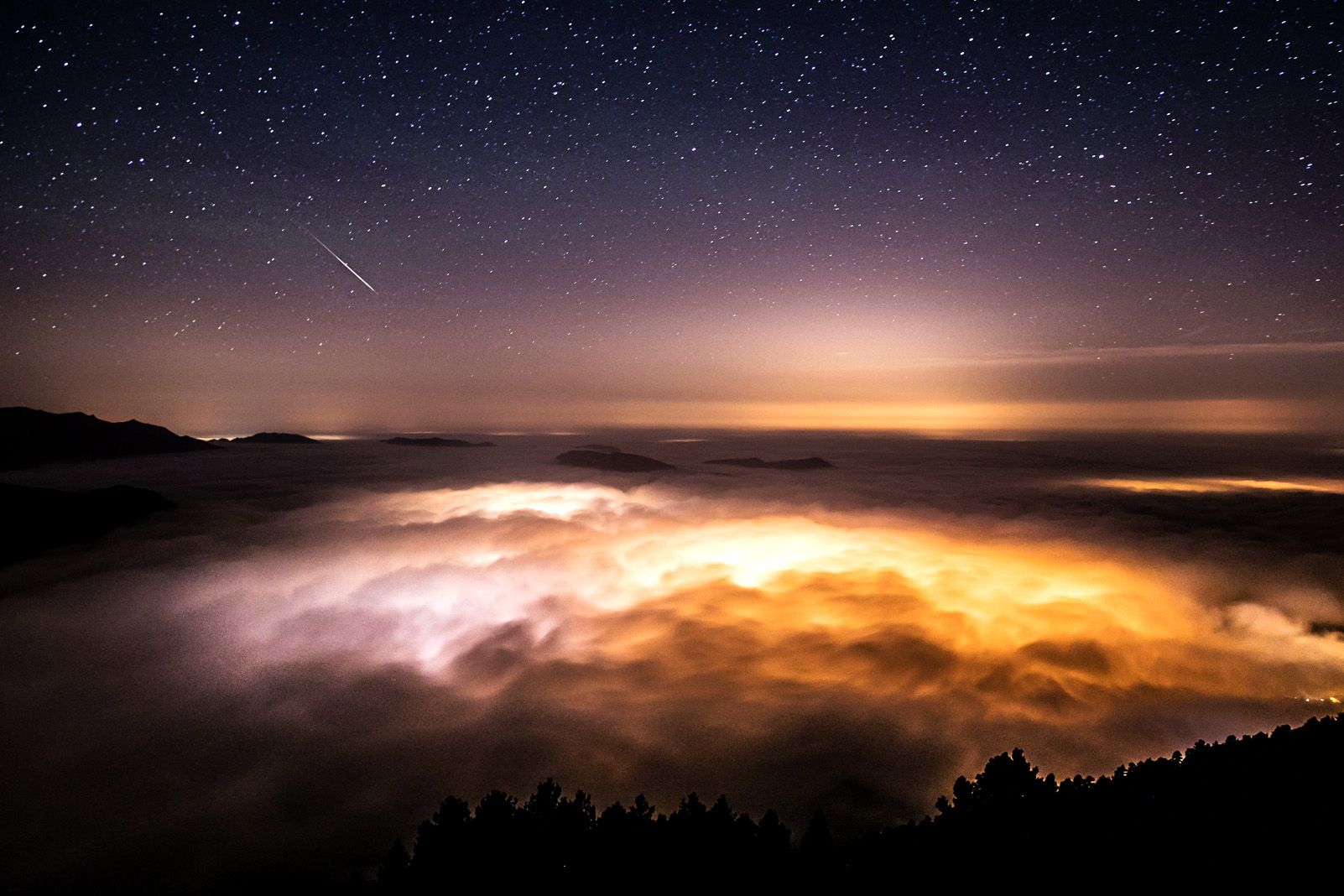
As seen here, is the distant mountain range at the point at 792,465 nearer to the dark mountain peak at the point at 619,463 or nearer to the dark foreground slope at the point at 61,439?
the dark mountain peak at the point at 619,463

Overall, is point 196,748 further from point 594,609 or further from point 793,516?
point 793,516

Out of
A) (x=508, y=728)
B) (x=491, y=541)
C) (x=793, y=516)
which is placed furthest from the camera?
(x=793, y=516)

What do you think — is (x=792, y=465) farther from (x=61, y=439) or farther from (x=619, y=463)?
(x=61, y=439)

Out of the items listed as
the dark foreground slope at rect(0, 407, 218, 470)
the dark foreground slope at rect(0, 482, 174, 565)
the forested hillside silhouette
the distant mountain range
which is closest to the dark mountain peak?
the distant mountain range

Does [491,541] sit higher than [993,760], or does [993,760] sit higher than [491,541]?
[993,760]

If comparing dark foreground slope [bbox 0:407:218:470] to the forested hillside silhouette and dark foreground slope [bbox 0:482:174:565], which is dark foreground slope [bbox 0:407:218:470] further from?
the forested hillside silhouette

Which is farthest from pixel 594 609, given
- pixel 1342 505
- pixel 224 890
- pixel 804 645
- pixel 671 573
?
pixel 1342 505
